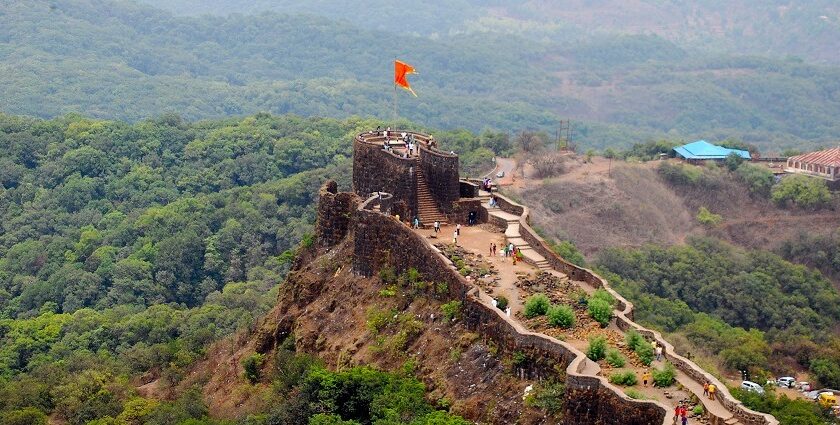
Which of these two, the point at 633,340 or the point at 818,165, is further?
the point at 818,165

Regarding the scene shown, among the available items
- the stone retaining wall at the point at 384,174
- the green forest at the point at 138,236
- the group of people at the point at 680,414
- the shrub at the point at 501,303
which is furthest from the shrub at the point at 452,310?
the green forest at the point at 138,236

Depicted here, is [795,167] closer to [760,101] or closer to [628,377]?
[628,377]

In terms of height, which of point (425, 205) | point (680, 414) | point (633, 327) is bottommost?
point (680, 414)

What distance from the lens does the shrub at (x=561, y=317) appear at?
29625 mm

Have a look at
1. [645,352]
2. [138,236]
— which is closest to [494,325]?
[645,352]

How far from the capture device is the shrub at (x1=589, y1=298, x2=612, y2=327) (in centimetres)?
2989

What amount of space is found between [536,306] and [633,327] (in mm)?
2214

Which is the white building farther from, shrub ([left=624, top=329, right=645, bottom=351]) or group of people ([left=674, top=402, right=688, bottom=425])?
group of people ([left=674, top=402, right=688, bottom=425])

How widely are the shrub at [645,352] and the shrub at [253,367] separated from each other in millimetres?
12992

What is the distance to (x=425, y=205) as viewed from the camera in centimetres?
3819

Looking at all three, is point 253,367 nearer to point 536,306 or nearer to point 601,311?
point 536,306

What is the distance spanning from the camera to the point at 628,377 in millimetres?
26500

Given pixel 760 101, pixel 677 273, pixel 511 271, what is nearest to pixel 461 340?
pixel 511 271

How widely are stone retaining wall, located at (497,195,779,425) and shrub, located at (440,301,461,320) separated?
3.50m
